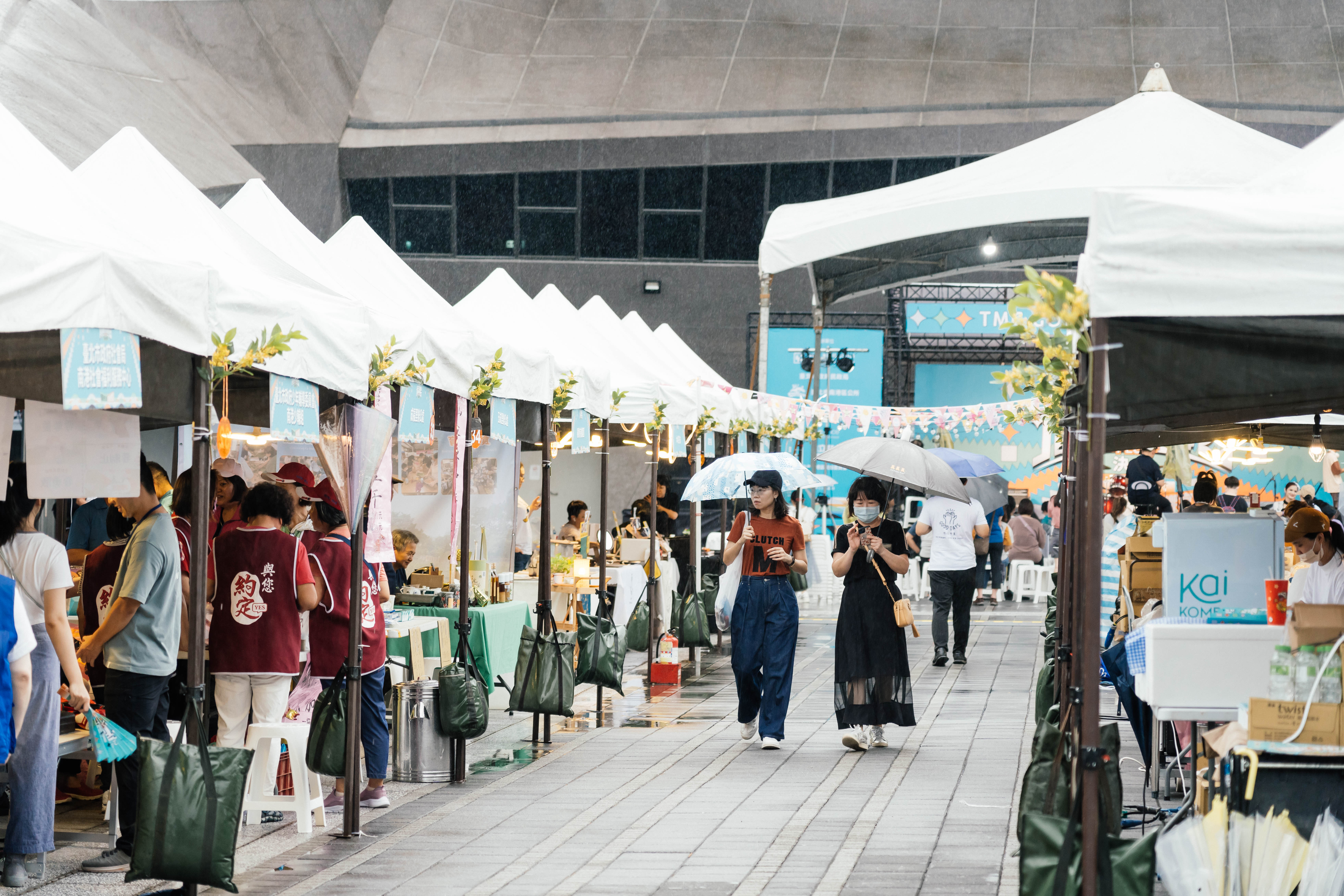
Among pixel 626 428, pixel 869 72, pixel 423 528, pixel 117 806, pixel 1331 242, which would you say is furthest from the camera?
pixel 869 72

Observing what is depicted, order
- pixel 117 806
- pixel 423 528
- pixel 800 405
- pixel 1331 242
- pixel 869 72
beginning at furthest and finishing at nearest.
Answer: pixel 869 72, pixel 800 405, pixel 423 528, pixel 117 806, pixel 1331 242

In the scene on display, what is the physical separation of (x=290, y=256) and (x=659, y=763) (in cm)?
379

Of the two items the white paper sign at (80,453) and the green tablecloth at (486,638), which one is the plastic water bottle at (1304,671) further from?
the green tablecloth at (486,638)

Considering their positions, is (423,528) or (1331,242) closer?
(1331,242)

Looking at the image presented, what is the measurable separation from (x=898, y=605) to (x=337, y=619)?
12.0 ft

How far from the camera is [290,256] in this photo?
8164 millimetres

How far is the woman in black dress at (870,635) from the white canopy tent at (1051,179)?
2140 millimetres

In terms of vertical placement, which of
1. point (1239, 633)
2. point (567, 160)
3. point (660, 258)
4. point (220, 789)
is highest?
point (567, 160)

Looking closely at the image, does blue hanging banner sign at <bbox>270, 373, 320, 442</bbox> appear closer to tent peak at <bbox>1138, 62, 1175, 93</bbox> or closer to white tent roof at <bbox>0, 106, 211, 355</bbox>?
white tent roof at <bbox>0, 106, 211, 355</bbox>

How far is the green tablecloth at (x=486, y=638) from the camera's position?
34.2 feet

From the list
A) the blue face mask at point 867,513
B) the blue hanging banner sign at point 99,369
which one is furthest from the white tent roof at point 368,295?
the blue face mask at point 867,513

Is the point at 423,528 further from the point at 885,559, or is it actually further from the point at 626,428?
the point at 885,559

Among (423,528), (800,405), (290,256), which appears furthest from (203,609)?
(800,405)

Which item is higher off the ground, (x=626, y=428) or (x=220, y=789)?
(x=626, y=428)
